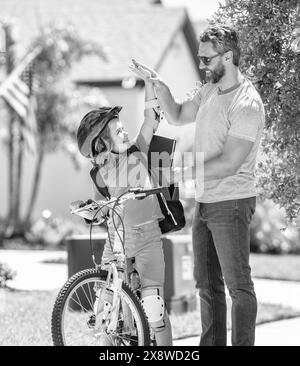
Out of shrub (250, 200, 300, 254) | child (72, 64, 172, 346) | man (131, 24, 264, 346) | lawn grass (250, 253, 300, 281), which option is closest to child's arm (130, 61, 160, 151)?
child (72, 64, 172, 346)

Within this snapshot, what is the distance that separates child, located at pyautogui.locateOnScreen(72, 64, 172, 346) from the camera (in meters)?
5.18

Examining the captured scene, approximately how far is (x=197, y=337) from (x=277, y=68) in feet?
7.79

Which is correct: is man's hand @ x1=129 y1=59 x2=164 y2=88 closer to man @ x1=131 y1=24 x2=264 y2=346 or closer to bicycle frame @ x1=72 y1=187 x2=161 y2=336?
man @ x1=131 y1=24 x2=264 y2=346

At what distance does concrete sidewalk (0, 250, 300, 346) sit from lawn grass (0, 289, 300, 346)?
0.33 meters

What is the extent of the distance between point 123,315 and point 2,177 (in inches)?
686

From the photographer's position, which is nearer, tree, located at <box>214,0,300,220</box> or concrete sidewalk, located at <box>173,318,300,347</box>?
tree, located at <box>214,0,300,220</box>

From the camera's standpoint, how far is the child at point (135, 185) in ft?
17.0

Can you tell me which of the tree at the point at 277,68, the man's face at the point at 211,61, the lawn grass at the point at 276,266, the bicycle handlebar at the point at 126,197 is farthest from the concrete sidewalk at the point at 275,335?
the lawn grass at the point at 276,266

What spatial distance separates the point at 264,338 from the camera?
713 centimetres

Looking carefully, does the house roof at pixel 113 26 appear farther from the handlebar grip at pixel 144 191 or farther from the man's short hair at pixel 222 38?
the handlebar grip at pixel 144 191

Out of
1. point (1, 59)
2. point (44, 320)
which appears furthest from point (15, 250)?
point (44, 320)

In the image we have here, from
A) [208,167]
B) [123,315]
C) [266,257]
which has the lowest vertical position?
[266,257]
